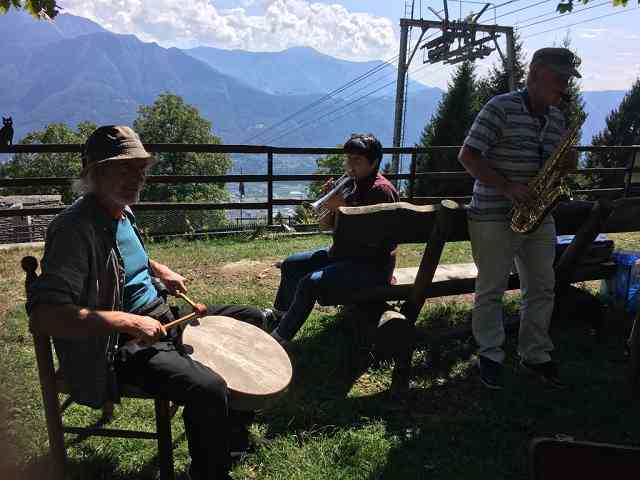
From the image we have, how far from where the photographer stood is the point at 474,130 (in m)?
2.99

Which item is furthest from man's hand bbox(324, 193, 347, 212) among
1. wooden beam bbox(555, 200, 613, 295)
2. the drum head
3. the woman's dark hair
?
wooden beam bbox(555, 200, 613, 295)

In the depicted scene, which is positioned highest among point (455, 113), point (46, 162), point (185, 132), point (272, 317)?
point (455, 113)

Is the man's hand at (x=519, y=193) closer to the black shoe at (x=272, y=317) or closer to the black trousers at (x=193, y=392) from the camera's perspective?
the black shoe at (x=272, y=317)

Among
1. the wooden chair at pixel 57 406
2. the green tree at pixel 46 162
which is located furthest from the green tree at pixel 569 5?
the green tree at pixel 46 162

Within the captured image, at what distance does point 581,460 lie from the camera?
187 cm

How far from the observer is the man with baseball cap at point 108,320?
6.26 ft

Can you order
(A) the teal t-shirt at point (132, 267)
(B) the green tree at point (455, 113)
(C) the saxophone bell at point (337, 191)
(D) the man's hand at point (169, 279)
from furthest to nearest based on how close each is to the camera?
(B) the green tree at point (455, 113) → (C) the saxophone bell at point (337, 191) → (D) the man's hand at point (169, 279) → (A) the teal t-shirt at point (132, 267)

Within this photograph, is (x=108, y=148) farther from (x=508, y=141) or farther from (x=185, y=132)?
(x=185, y=132)

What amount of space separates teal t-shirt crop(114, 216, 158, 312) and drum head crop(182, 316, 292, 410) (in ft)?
0.92

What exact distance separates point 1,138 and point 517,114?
7024mm

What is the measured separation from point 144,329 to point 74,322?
26 cm

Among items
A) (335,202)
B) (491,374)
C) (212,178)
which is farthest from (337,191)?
(212,178)

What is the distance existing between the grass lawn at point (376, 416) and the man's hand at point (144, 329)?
51 cm

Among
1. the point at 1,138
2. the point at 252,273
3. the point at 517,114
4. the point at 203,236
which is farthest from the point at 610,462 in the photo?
the point at 1,138
